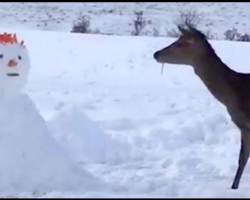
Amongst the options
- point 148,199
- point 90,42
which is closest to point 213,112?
point 148,199

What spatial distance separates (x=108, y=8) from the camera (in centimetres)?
2822

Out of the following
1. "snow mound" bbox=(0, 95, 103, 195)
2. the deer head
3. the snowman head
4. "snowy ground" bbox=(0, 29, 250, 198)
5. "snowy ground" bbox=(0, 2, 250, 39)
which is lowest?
"snowy ground" bbox=(0, 2, 250, 39)

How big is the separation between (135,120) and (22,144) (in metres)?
2.82

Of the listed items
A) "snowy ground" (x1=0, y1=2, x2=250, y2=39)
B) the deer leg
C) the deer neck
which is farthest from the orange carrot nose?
"snowy ground" (x1=0, y1=2, x2=250, y2=39)

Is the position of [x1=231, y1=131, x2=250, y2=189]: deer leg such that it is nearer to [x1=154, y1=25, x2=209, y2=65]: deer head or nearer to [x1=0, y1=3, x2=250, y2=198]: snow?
[x1=0, y1=3, x2=250, y2=198]: snow

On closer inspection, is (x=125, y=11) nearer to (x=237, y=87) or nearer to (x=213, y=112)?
(x=213, y=112)

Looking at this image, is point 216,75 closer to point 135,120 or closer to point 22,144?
point 22,144

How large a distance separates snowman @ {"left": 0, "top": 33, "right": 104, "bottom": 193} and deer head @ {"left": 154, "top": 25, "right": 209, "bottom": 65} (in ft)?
3.99

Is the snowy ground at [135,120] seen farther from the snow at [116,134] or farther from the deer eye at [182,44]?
the deer eye at [182,44]

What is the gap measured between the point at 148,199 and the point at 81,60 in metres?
8.76

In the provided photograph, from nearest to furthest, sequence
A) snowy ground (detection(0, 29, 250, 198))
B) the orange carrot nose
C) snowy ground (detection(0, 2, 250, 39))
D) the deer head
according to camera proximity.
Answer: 1. the deer head
2. the orange carrot nose
3. snowy ground (detection(0, 29, 250, 198))
4. snowy ground (detection(0, 2, 250, 39))

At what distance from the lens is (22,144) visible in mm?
8023

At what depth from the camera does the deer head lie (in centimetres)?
780

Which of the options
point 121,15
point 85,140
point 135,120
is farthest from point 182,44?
point 121,15
